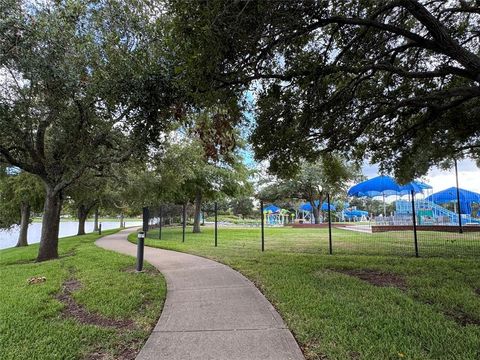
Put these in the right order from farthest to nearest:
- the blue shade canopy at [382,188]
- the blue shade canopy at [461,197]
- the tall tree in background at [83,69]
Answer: the blue shade canopy at [461,197] → the blue shade canopy at [382,188] → the tall tree in background at [83,69]

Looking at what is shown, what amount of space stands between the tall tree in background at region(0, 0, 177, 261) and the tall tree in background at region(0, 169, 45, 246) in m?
7.63

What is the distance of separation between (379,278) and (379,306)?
215cm

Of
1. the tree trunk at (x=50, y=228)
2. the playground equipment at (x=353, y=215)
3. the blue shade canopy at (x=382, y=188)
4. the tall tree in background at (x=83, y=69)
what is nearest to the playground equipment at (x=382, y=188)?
the blue shade canopy at (x=382, y=188)

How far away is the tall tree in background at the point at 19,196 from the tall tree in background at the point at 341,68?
13387 millimetres

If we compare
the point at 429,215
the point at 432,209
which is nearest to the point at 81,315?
the point at 429,215

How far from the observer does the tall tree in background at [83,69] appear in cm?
730

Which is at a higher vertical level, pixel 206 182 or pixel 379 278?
pixel 206 182

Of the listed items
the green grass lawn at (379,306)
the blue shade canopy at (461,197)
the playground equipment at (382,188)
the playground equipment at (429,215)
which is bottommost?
the green grass lawn at (379,306)

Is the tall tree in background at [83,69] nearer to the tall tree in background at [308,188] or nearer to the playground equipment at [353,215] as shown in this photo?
the tall tree in background at [308,188]

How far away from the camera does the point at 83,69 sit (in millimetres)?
8461

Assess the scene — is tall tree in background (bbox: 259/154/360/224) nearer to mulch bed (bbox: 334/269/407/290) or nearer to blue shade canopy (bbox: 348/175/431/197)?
blue shade canopy (bbox: 348/175/431/197)

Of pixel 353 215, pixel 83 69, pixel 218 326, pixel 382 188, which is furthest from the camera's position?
pixel 353 215

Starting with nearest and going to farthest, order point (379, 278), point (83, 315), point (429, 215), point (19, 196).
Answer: point (83, 315), point (379, 278), point (19, 196), point (429, 215)

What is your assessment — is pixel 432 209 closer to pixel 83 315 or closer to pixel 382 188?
pixel 382 188
